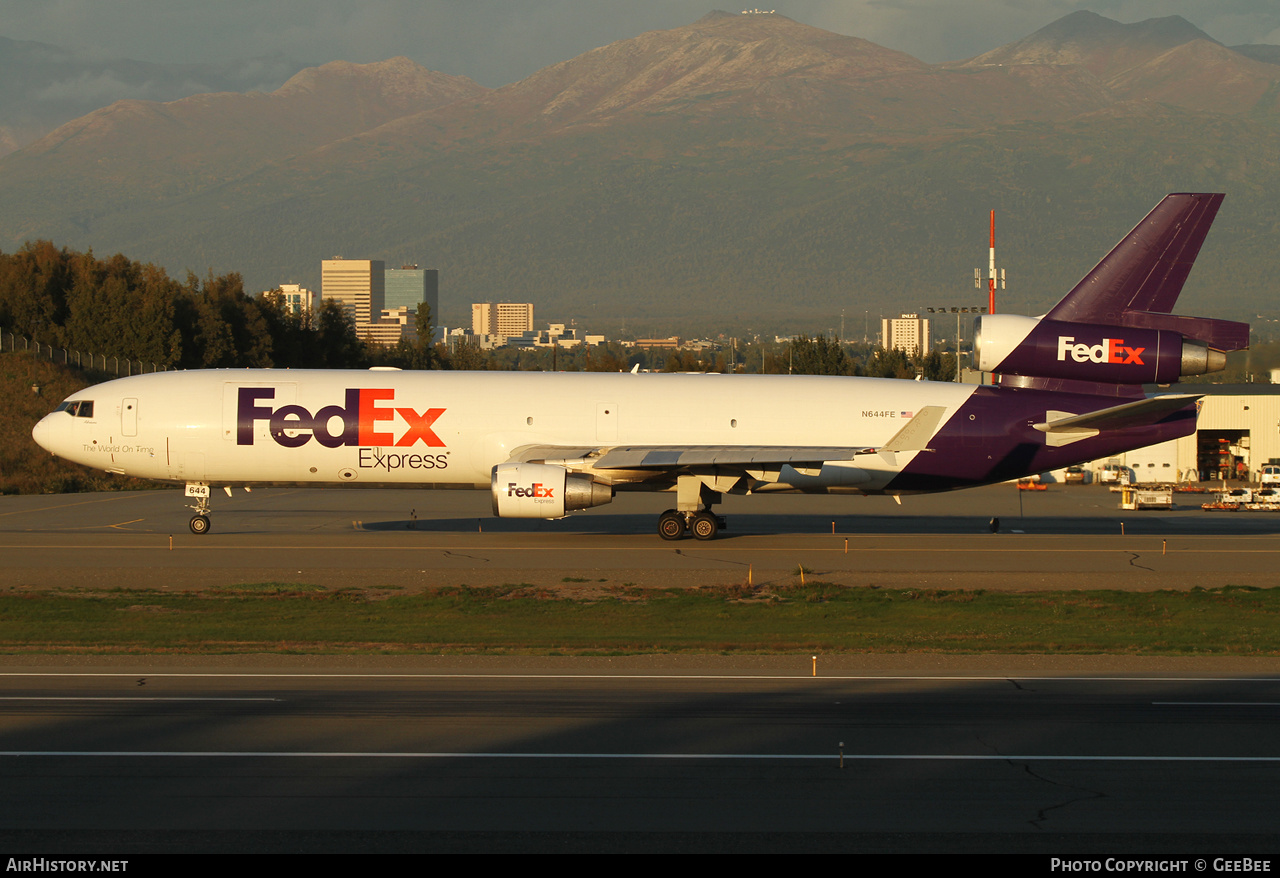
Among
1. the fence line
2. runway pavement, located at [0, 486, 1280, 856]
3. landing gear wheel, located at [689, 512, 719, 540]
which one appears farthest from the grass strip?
the fence line

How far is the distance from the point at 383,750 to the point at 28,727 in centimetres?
463

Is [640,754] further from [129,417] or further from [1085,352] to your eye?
[129,417]

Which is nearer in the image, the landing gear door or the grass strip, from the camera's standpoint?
the grass strip

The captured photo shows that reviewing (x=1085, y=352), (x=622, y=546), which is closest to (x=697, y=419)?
(x=622, y=546)

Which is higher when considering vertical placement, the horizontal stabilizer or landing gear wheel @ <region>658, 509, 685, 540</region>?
the horizontal stabilizer

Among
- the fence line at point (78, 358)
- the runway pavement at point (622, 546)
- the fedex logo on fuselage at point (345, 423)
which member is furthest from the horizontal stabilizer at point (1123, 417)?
the fence line at point (78, 358)

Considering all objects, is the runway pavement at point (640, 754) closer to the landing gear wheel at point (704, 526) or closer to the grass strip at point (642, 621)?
the grass strip at point (642, 621)

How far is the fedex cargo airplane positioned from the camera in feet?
110

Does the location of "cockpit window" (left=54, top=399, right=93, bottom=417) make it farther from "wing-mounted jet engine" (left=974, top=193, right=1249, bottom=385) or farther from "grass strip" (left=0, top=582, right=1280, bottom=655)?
"wing-mounted jet engine" (left=974, top=193, right=1249, bottom=385)

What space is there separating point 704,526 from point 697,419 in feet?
10.4

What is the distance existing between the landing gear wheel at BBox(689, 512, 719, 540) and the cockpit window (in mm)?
18296

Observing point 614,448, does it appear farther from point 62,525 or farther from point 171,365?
point 171,365

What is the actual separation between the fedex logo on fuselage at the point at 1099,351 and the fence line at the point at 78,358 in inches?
2350

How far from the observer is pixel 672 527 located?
3384cm
